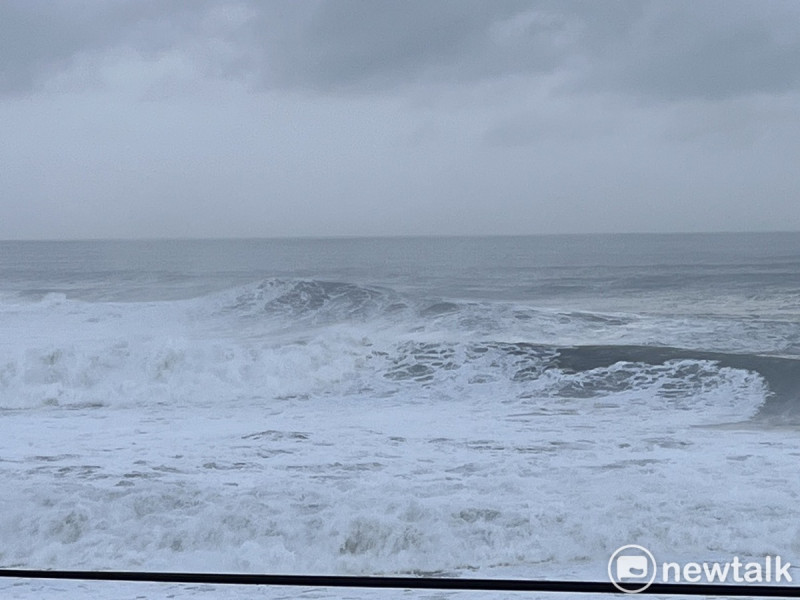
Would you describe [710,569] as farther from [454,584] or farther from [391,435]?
[391,435]

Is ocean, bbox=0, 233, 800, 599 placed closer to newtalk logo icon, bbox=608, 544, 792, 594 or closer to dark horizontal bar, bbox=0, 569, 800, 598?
newtalk logo icon, bbox=608, 544, 792, 594

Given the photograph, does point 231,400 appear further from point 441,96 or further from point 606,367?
point 441,96

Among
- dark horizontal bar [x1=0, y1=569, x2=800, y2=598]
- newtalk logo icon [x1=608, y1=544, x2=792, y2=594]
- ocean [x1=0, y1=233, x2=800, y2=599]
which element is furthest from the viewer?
ocean [x1=0, y1=233, x2=800, y2=599]

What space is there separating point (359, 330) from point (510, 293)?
4.74 m

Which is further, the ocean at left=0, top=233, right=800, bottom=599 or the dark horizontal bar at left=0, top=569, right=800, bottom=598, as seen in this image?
the ocean at left=0, top=233, right=800, bottom=599

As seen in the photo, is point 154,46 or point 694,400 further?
point 154,46

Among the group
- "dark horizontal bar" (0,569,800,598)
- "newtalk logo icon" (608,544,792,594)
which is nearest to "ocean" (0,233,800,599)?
"newtalk logo icon" (608,544,792,594)

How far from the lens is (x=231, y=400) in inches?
223

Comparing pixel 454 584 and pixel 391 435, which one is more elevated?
pixel 454 584

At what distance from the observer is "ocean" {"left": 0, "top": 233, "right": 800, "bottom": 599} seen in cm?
273

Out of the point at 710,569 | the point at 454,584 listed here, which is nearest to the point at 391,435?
the point at 710,569

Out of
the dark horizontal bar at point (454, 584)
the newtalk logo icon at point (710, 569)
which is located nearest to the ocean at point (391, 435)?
the newtalk logo icon at point (710, 569)

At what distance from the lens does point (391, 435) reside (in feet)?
14.4

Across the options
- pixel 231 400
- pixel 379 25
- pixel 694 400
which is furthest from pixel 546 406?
pixel 379 25
